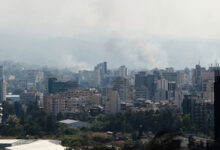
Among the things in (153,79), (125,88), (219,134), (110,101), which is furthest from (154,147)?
(153,79)

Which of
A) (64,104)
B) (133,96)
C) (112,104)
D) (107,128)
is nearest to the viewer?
(107,128)

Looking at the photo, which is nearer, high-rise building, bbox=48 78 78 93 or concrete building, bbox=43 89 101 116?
concrete building, bbox=43 89 101 116

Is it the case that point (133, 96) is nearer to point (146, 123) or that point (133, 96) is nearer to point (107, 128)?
point (107, 128)

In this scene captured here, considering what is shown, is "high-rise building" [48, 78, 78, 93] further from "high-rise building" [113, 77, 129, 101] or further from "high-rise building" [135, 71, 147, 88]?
"high-rise building" [135, 71, 147, 88]

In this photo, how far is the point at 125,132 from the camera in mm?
23781

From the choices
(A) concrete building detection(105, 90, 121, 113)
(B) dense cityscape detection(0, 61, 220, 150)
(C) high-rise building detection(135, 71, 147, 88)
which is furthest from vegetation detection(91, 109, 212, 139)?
(C) high-rise building detection(135, 71, 147, 88)

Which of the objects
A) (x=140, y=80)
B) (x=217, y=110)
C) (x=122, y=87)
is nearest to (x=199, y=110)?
(x=217, y=110)

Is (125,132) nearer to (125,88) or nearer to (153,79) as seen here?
(125,88)

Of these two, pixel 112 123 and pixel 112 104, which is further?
pixel 112 104

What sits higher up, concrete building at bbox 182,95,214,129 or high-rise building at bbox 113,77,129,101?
high-rise building at bbox 113,77,129,101

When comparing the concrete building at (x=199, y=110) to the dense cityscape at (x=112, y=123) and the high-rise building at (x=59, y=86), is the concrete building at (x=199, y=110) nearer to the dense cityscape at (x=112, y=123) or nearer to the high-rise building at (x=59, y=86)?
the dense cityscape at (x=112, y=123)

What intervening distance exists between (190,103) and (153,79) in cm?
2379

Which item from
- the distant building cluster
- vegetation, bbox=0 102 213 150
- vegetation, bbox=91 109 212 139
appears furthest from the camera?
the distant building cluster

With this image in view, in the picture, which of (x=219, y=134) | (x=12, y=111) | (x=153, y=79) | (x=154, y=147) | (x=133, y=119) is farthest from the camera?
(x=153, y=79)
